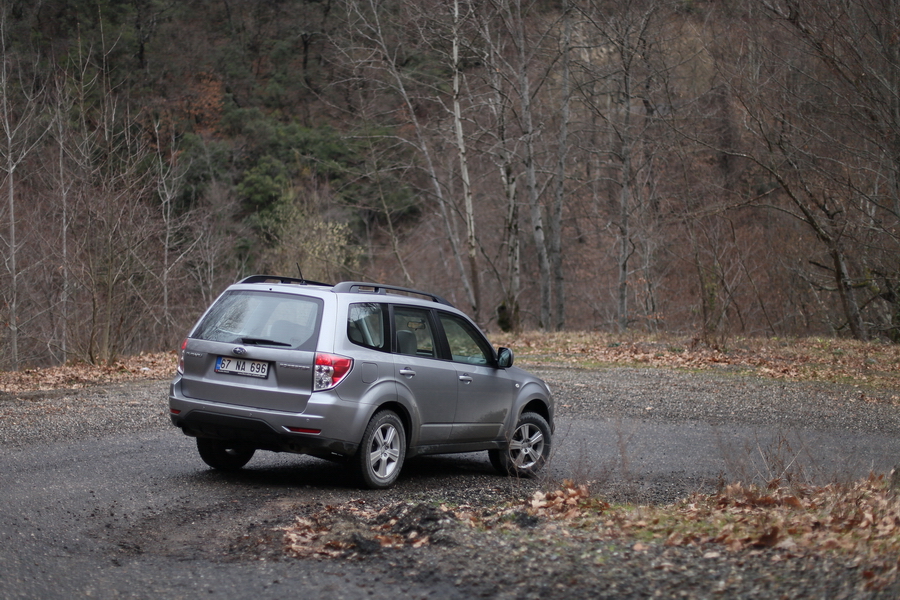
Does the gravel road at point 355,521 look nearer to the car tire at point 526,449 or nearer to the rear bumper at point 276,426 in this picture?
the car tire at point 526,449

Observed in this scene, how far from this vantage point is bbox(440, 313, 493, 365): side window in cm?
834

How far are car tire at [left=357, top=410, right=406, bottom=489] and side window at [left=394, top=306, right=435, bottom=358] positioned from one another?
0.66 metres

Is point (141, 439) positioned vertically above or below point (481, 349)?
below

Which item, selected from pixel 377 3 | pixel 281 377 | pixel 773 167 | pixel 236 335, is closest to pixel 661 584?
pixel 281 377

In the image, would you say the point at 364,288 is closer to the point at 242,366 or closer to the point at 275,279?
the point at 275,279

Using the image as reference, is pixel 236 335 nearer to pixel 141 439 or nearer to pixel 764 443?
pixel 141 439

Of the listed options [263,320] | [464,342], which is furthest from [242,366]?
[464,342]

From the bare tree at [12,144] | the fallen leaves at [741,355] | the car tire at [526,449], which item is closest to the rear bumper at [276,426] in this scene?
the car tire at [526,449]

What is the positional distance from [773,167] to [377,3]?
1370 cm

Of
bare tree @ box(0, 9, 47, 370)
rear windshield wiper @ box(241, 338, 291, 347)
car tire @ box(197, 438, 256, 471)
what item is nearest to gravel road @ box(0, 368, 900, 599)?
car tire @ box(197, 438, 256, 471)

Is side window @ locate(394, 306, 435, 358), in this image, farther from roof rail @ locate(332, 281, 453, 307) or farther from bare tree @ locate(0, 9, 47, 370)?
→ bare tree @ locate(0, 9, 47, 370)

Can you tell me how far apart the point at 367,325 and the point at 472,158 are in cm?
3691

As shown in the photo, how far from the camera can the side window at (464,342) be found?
328 inches

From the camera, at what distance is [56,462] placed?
8492mm
